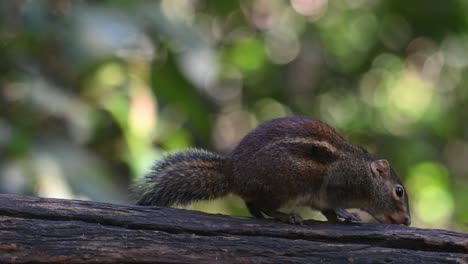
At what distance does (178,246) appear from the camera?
2777mm

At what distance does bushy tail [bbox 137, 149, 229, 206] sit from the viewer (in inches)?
129

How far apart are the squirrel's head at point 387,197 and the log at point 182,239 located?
0.68m

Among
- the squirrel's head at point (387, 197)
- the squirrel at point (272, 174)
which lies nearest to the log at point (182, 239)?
the squirrel at point (272, 174)

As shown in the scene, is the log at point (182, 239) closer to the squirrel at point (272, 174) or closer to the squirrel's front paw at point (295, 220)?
the squirrel's front paw at point (295, 220)

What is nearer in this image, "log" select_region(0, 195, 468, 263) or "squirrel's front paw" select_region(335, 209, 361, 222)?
"log" select_region(0, 195, 468, 263)

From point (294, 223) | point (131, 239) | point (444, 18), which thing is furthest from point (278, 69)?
point (131, 239)

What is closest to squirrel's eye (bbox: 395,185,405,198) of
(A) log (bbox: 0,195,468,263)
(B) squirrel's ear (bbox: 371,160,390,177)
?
(B) squirrel's ear (bbox: 371,160,390,177)

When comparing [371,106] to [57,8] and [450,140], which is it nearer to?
[450,140]

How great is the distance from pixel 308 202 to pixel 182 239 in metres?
0.85

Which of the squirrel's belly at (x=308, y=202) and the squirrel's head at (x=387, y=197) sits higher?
the squirrel's head at (x=387, y=197)

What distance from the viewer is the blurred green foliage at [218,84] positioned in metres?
4.85

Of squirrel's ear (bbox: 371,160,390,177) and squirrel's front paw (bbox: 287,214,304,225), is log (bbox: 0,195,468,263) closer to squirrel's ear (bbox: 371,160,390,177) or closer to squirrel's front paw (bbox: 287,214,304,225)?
squirrel's front paw (bbox: 287,214,304,225)

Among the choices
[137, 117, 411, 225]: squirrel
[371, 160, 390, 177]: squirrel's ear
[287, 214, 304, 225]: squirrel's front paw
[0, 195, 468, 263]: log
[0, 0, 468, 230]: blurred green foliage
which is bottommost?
[0, 195, 468, 263]: log

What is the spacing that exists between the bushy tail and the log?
260 millimetres
